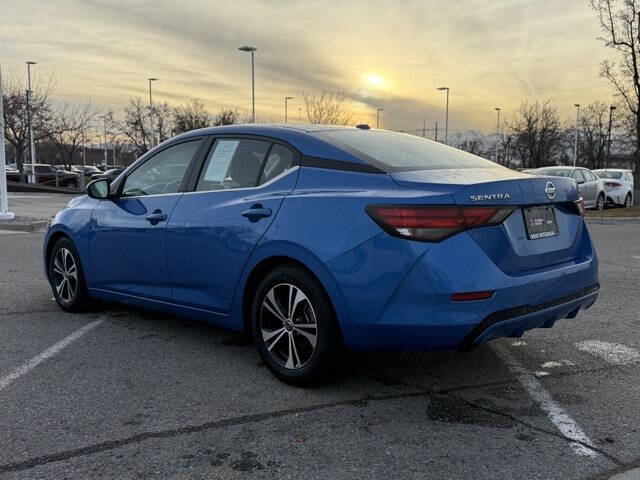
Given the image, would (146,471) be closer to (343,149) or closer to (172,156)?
(343,149)

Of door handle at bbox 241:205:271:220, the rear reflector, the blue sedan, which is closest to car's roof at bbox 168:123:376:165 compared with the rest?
the blue sedan

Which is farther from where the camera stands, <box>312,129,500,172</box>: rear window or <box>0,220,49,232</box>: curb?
<box>0,220,49,232</box>: curb

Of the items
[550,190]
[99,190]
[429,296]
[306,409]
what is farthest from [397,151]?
[99,190]

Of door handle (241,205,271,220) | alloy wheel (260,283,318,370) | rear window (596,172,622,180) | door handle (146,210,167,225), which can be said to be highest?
rear window (596,172,622,180)

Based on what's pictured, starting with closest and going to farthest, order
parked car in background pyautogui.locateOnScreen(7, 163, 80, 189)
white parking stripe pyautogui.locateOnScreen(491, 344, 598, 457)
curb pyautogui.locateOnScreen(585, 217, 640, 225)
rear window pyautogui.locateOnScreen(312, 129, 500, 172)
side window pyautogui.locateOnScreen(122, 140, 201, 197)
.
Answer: white parking stripe pyautogui.locateOnScreen(491, 344, 598, 457) → rear window pyautogui.locateOnScreen(312, 129, 500, 172) → side window pyautogui.locateOnScreen(122, 140, 201, 197) → curb pyautogui.locateOnScreen(585, 217, 640, 225) → parked car in background pyautogui.locateOnScreen(7, 163, 80, 189)

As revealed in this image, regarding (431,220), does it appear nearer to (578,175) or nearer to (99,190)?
(99,190)

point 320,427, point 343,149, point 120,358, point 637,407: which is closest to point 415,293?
point 320,427

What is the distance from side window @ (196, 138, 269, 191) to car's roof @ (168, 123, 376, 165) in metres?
0.08

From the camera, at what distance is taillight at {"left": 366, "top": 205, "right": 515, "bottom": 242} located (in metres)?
3.08

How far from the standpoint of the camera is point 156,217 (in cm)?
448

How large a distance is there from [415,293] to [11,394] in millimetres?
2481

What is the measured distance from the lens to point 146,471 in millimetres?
2691

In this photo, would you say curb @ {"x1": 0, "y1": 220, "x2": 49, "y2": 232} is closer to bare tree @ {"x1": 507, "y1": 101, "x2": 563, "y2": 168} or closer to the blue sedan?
the blue sedan

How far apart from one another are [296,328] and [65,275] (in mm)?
2973
